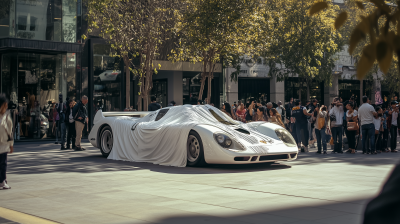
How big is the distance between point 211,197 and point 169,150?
4.24 meters

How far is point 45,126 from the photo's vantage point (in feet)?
66.9

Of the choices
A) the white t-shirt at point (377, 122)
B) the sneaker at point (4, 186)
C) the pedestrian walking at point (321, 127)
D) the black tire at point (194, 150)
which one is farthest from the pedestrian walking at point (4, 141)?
the white t-shirt at point (377, 122)

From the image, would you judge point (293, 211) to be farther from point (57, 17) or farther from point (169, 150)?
point (57, 17)

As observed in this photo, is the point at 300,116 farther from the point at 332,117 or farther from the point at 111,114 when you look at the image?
the point at 111,114

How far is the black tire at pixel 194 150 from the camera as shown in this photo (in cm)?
971

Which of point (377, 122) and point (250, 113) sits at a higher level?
point (250, 113)

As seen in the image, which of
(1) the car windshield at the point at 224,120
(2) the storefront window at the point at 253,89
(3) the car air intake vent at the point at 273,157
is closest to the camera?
(3) the car air intake vent at the point at 273,157

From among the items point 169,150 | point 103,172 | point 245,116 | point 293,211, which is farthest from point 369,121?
point 293,211

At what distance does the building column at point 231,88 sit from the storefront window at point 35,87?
1149 cm

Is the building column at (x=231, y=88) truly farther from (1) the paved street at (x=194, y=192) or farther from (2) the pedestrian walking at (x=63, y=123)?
(1) the paved street at (x=194, y=192)

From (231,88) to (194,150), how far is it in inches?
794

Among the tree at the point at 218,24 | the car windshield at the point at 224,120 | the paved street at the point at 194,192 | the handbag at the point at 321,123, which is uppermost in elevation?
the tree at the point at 218,24

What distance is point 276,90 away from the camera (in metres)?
32.9

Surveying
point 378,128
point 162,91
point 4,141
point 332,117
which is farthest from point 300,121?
point 162,91
